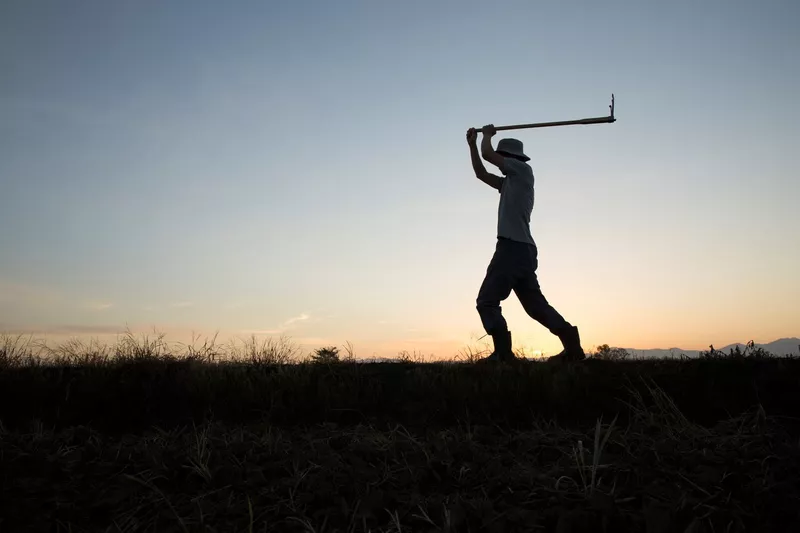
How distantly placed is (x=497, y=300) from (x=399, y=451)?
14.2 feet

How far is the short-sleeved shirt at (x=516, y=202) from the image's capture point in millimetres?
7688

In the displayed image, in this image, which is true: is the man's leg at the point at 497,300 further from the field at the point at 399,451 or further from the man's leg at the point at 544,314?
the field at the point at 399,451

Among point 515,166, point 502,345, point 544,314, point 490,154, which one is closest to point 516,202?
point 515,166

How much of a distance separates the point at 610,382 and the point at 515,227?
108 inches

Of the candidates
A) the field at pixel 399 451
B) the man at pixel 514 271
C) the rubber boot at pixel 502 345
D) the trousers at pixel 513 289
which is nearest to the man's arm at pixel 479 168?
the man at pixel 514 271

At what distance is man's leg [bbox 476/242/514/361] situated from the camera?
7.41 meters

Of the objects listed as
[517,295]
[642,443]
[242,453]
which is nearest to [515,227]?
[517,295]

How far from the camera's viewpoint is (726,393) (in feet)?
17.7

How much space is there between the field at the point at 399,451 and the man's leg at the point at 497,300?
57.4 inches

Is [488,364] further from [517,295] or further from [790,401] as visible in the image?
[790,401]

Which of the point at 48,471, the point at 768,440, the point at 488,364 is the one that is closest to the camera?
the point at 48,471

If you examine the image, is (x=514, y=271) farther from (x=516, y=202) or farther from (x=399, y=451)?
(x=399, y=451)

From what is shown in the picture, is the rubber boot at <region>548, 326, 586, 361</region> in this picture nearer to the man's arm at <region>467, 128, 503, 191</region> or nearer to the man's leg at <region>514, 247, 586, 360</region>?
the man's leg at <region>514, 247, 586, 360</region>

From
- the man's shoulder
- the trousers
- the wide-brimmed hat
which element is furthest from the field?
the wide-brimmed hat
